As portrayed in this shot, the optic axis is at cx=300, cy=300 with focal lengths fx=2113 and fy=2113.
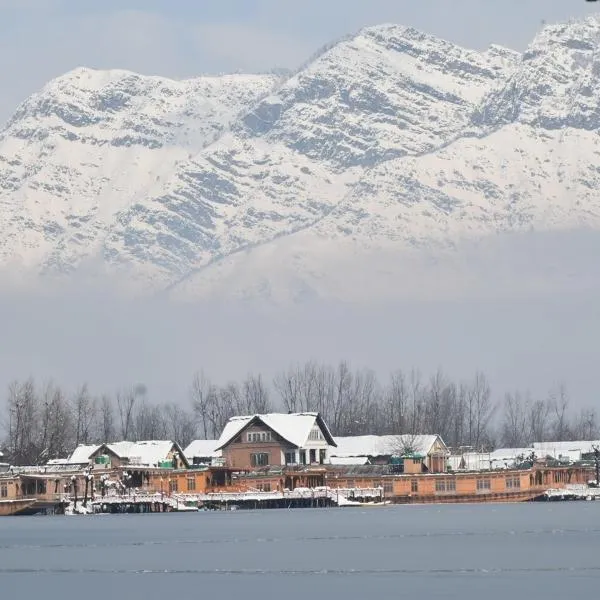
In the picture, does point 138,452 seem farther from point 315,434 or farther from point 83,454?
point 315,434

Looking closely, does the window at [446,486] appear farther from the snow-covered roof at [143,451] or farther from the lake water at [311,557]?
the snow-covered roof at [143,451]

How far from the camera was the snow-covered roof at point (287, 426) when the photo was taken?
17800cm

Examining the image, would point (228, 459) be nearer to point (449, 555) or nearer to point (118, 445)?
point (118, 445)

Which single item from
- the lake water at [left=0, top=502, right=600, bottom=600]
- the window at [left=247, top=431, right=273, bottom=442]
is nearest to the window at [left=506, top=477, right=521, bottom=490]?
the window at [left=247, top=431, right=273, bottom=442]

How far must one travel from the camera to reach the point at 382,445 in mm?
190625

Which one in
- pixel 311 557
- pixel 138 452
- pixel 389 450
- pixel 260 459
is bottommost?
pixel 311 557

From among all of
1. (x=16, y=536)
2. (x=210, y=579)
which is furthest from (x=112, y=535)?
(x=210, y=579)

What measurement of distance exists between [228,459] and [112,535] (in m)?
59.6

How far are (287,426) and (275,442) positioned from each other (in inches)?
68.5

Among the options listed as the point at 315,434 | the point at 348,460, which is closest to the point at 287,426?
the point at 315,434

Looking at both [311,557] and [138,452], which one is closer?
[311,557]

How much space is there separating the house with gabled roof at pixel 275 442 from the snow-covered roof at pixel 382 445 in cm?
776

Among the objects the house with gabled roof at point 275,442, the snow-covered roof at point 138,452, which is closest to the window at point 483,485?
the house with gabled roof at point 275,442

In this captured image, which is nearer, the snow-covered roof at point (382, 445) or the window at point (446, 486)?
the window at point (446, 486)
